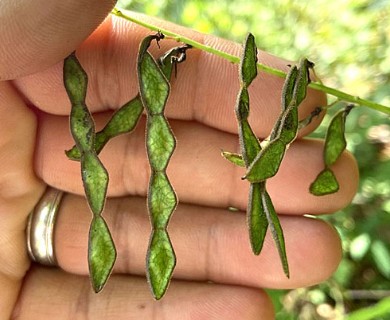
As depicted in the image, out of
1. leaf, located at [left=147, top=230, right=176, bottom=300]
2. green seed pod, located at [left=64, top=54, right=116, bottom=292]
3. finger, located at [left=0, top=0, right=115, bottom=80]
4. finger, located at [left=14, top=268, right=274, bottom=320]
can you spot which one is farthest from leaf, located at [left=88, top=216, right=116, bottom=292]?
finger, located at [left=14, top=268, right=274, bottom=320]

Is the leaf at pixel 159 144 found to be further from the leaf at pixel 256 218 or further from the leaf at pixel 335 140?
the leaf at pixel 335 140

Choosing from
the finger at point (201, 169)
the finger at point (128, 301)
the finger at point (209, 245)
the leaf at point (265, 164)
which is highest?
the leaf at point (265, 164)

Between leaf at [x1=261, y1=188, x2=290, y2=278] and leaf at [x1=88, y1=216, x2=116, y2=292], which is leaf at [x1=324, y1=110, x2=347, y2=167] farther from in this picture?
leaf at [x1=88, y1=216, x2=116, y2=292]

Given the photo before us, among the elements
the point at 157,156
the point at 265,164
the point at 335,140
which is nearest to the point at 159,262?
the point at 157,156

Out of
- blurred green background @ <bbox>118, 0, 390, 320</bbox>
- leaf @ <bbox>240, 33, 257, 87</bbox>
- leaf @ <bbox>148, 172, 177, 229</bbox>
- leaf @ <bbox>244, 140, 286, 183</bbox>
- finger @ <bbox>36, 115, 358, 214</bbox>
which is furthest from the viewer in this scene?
blurred green background @ <bbox>118, 0, 390, 320</bbox>

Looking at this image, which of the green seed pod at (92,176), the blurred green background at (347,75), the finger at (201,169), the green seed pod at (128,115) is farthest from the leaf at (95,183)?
the blurred green background at (347,75)
